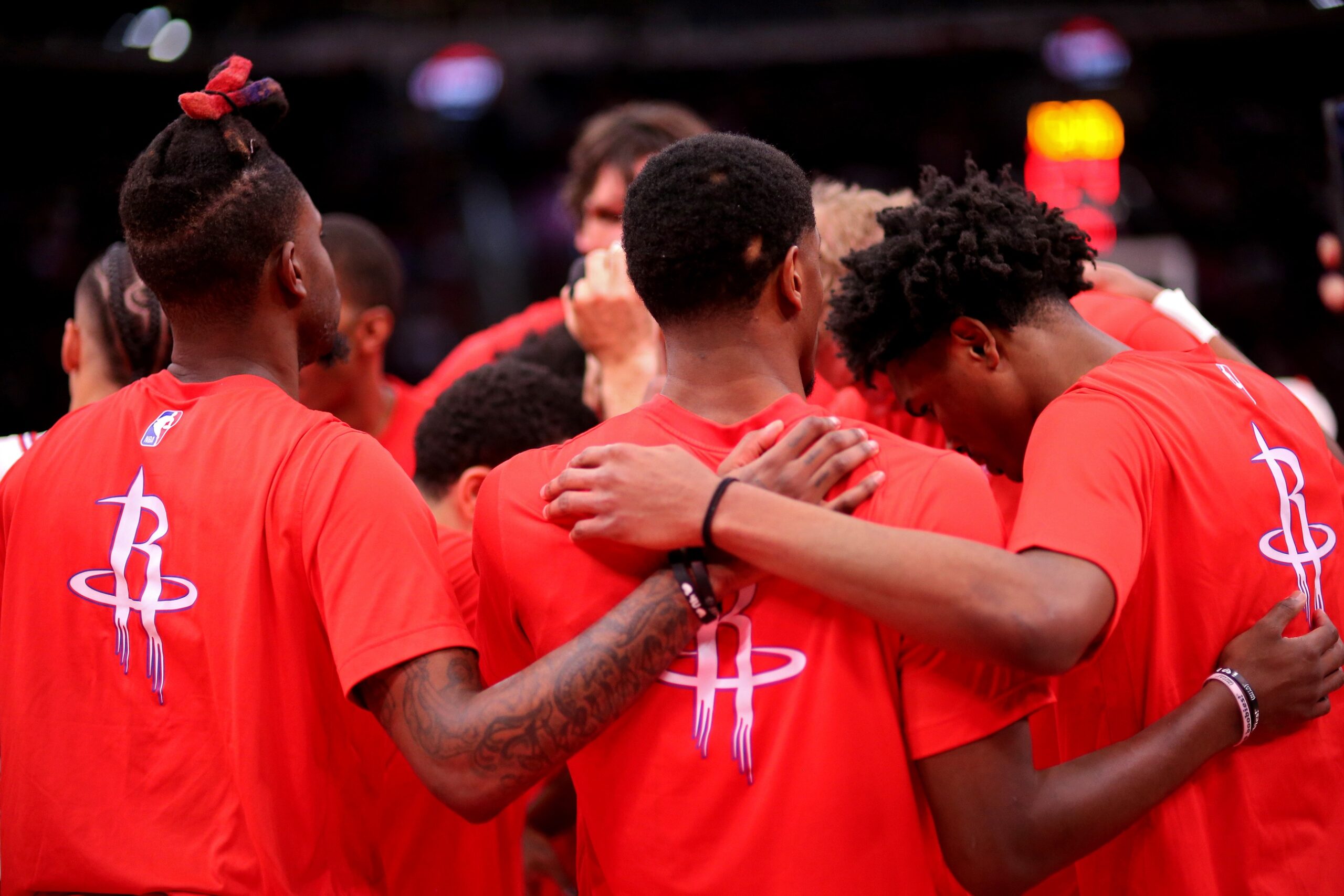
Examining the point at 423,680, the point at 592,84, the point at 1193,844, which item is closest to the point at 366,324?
the point at 423,680

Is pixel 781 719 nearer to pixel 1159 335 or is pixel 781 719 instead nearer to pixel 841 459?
pixel 841 459

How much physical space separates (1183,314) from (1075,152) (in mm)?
10379

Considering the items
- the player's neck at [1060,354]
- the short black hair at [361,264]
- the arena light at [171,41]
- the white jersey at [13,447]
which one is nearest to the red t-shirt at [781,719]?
the player's neck at [1060,354]

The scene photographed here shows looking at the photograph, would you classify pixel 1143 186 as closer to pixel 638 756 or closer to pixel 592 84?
pixel 592 84

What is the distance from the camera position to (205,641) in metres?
1.81

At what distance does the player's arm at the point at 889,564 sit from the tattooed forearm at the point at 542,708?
0.12 m

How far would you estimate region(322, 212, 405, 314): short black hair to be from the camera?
3875 mm

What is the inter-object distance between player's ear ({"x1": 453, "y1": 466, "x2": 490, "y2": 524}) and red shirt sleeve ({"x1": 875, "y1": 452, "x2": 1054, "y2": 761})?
1353mm

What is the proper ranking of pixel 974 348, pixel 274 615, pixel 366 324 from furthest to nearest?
pixel 366 324, pixel 974 348, pixel 274 615

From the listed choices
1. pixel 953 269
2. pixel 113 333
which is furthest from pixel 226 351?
pixel 953 269

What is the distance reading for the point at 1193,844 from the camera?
1891mm

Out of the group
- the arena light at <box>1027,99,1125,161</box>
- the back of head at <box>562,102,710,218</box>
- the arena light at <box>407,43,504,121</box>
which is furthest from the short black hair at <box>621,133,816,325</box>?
the arena light at <box>1027,99,1125,161</box>

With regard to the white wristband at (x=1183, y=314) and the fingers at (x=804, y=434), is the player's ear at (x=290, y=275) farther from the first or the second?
the white wristband at (x=1183, y=314)

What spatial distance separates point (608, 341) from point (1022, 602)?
6.50 ft
